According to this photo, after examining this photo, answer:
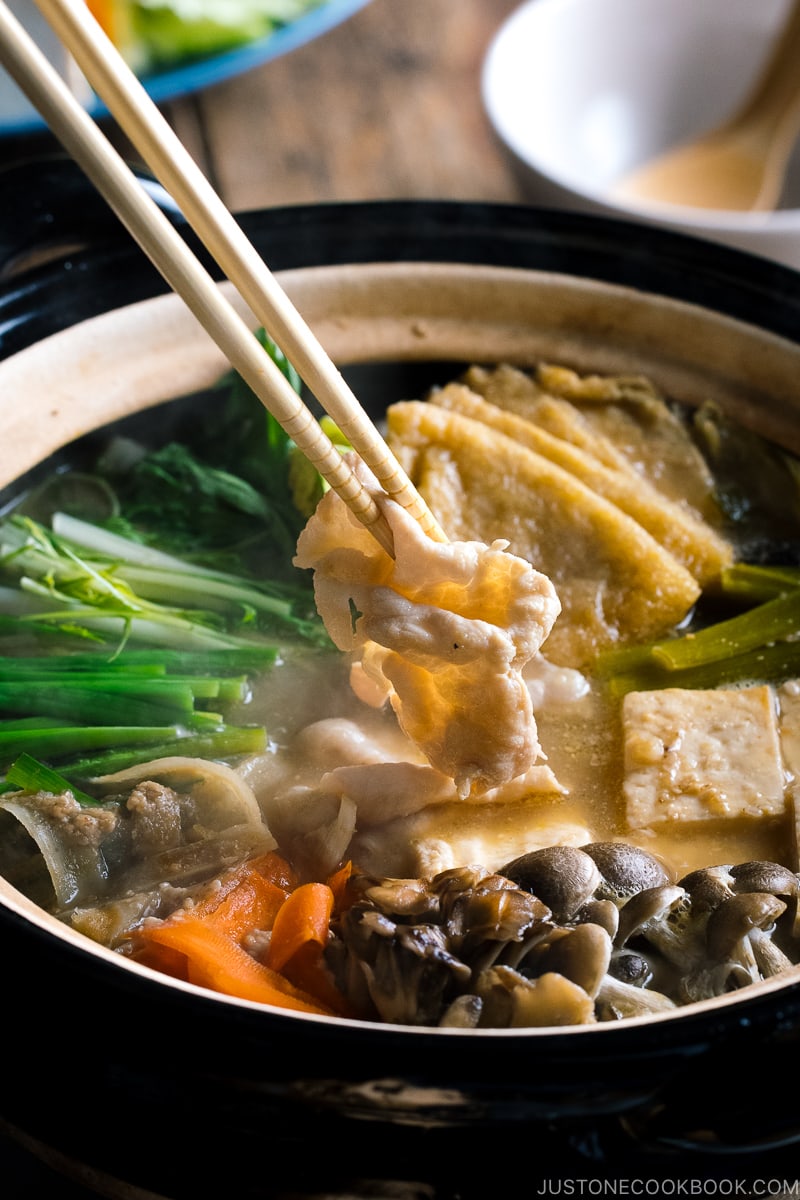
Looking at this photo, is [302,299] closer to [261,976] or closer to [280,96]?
[261,976]

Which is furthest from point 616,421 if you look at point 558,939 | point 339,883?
point 558,939

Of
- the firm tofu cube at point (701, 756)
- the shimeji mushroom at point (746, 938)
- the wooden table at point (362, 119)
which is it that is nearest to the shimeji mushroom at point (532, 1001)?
the shimeji mushroom at point (746, 938)

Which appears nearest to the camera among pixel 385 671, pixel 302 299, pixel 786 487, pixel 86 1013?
pixel 86 1013

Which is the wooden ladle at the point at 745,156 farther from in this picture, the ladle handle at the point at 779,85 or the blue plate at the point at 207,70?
the blue plate at the point at 207,70

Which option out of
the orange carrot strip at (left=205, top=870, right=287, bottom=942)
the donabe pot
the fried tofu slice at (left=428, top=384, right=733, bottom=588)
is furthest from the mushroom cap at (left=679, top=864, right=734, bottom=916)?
the fried tofu slice at (left=428, top=384, right=733, bottom=588)

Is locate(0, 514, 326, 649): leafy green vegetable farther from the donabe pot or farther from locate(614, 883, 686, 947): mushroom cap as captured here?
locate(614, 883, 686, 947): mushroom cap

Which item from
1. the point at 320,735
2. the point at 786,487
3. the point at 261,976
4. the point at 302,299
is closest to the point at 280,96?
the point at 302,299
